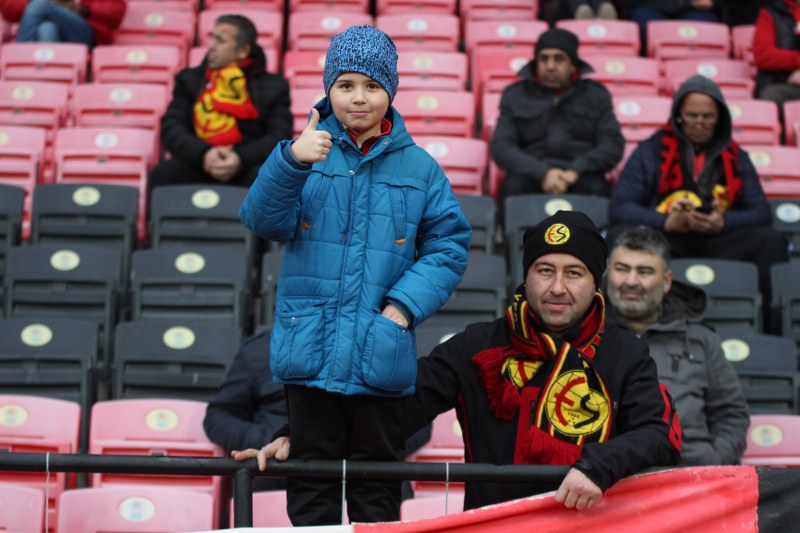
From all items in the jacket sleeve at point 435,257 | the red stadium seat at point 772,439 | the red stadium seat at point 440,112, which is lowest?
the red stadium seat at point 772,439

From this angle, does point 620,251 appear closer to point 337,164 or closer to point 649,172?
point 649,172

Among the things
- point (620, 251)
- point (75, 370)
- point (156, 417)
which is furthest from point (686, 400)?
point (75, 370)

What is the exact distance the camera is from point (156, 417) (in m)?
4.52

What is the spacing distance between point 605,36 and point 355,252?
593 centimetres

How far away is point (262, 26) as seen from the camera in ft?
27.7

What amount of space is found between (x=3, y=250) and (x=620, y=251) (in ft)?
9.61

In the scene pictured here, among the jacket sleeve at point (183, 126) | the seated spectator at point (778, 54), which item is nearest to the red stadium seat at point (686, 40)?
the seated spectator at point (778, 54)

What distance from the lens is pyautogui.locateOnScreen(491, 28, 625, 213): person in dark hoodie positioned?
21.1 feet

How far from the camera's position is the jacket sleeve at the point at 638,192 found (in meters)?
5.90

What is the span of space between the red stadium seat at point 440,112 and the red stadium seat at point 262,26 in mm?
1445

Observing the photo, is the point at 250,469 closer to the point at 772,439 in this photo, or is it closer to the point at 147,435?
the point at 147,435

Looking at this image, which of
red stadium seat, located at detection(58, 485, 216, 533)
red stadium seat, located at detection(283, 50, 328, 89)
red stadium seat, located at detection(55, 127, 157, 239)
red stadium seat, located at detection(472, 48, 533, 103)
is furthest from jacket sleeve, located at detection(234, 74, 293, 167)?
red stadium seat, located at detection(58, 485, 216, 533)

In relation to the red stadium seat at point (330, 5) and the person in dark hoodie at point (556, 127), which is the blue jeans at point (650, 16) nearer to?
→ the red stadium seat at point (330, 5)

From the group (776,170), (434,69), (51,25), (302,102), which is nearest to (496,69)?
(434,69)
